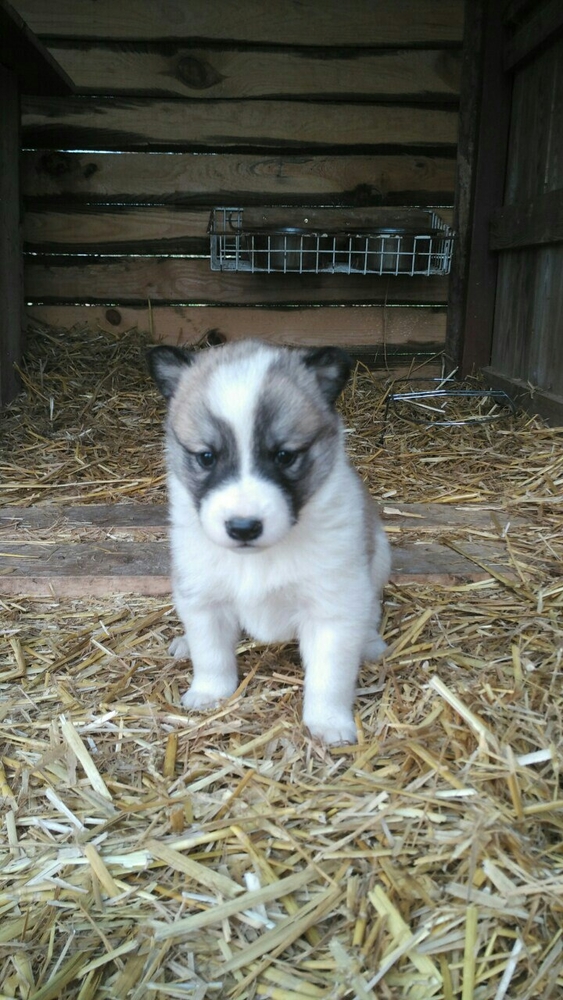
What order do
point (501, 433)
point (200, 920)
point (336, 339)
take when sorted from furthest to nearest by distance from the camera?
point (336, 339)
point (501, 433)
point (200, 920)

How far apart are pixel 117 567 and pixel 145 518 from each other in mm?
629

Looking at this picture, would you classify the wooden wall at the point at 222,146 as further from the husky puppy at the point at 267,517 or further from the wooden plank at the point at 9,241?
the husky puppy at the point at 267,517

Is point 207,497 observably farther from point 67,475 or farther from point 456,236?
point 456,236

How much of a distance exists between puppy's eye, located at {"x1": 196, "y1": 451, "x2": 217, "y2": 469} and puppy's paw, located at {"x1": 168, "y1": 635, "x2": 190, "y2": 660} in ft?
3.17

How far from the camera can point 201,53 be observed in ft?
22.5

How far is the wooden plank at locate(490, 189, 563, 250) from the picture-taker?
5.53 metres

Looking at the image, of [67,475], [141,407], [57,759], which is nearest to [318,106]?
[141,407]

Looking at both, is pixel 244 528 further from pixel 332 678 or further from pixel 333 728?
pixel 333 728

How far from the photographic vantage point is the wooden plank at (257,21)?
672cm

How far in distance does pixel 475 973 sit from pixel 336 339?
20.2 feet

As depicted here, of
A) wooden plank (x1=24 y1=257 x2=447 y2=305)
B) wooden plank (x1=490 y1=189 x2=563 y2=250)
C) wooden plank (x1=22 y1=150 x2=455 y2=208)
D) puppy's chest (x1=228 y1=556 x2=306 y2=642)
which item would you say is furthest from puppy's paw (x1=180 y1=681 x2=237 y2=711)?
wooden plank (x1=22 y1=150 x2=455 y2=208)

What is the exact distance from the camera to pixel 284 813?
2217 millimetres

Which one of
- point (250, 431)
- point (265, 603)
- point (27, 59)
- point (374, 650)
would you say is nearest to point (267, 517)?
point (250, 431)

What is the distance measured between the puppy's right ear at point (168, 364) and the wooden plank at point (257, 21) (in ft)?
17.6
